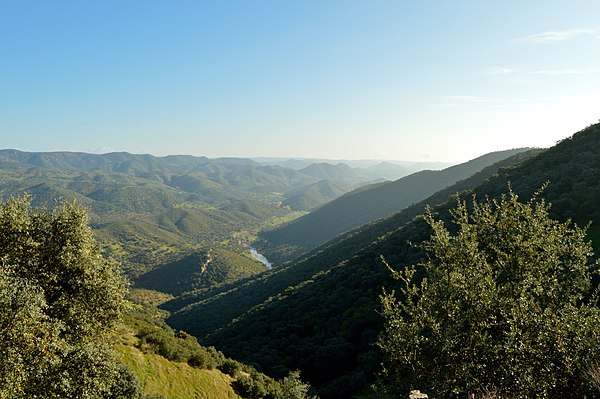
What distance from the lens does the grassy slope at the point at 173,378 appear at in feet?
86.1

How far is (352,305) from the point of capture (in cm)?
5525

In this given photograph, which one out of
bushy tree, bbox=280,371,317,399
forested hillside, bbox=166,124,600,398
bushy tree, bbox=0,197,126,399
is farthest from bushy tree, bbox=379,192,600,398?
forested hillside, bbox=166,124,600,398

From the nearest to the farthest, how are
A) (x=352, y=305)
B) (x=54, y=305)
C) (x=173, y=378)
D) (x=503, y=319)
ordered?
1. (x=503, y=319)
2. (x=54, y=305)
3. (x=173, y=378)
4. (x=352, y=305)

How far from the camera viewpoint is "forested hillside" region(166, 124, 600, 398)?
42125 mm

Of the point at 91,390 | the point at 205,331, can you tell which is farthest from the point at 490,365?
the point at 205,331

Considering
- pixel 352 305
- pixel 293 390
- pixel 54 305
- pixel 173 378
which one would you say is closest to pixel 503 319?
pixel 54 305

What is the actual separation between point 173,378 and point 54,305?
15.3 metres

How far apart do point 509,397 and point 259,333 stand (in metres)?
58.1

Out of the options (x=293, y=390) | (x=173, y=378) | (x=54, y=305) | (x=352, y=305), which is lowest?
(x=352, y=305)

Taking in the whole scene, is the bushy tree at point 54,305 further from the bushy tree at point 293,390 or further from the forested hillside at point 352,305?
the forested hillside at point 352,305

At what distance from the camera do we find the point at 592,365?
9.77m

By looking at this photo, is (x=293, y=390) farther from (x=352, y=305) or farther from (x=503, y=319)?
(x=352, y=305)

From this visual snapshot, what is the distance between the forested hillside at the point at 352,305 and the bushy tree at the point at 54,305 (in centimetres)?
2885

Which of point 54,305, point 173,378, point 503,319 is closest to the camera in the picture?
point 503,319
